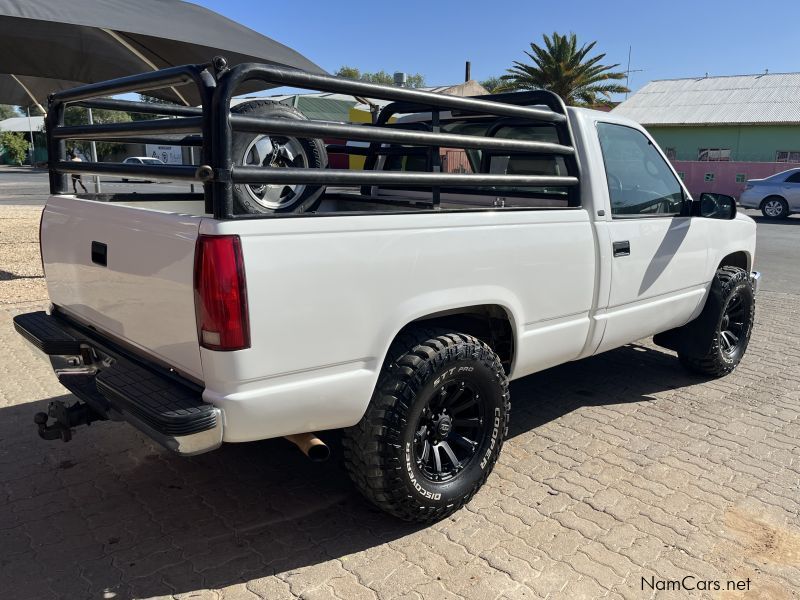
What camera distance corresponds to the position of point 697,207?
14.5 ft

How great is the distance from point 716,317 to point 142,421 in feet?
13.3

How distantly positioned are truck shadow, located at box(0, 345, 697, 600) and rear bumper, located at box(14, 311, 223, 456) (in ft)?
1.85

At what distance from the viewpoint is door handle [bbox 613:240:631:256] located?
12.4ft

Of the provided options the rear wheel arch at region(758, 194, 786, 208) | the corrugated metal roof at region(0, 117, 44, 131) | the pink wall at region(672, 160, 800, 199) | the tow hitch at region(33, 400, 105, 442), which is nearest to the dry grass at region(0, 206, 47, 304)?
the tow hitch at region(33, 400, 105, 442)

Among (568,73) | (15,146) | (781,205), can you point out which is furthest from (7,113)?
(781,205)

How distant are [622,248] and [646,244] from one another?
11.7 inches

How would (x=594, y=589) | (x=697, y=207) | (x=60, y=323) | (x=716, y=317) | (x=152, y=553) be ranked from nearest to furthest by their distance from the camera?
1. (x=594, y=589)
2. (x=152, y=553)
3. (x=60, y=323)
4. (x=697, y=207)
5. (x=716, y=317)

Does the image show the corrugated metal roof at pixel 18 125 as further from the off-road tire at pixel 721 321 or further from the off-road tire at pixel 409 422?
the off-road tire at pixel 409 422

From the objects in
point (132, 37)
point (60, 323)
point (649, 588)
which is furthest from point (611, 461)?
point (132, 37)

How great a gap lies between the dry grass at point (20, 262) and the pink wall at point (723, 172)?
2547 cm

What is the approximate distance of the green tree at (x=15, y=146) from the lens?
57.0m

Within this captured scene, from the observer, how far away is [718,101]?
3581cm

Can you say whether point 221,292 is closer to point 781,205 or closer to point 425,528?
point 425,528

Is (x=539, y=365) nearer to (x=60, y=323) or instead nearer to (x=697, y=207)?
(x=697, y=207)
